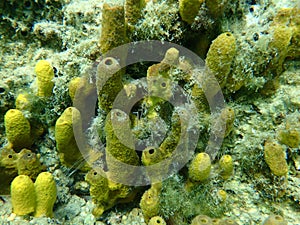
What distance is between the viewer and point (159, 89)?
1873 millimetres

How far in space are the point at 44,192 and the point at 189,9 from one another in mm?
1805

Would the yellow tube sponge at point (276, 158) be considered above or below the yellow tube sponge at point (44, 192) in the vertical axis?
below

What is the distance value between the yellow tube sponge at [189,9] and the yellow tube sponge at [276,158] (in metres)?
1.23

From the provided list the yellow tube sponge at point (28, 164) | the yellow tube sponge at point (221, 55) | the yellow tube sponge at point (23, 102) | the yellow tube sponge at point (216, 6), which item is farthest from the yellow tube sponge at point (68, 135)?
the yellow tube sponge at point (216, 6)

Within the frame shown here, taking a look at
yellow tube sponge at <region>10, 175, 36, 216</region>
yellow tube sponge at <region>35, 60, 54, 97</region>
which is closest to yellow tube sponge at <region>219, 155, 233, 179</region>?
yellow tube sponge at <region>10, 175, 36, 216</region>

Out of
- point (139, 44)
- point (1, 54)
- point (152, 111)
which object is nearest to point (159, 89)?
point (152, 111)

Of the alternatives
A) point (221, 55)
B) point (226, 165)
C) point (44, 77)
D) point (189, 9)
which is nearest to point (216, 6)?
point (189, 9)

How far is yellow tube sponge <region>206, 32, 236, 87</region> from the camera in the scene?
176cm

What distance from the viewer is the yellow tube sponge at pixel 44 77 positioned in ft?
6.86

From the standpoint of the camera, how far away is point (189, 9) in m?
1.99

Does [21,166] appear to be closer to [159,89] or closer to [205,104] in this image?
[159,89]

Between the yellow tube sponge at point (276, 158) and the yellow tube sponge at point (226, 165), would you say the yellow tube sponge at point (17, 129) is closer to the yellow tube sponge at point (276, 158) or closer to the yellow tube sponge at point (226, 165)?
the yellow tube sponge at point (226, 165)

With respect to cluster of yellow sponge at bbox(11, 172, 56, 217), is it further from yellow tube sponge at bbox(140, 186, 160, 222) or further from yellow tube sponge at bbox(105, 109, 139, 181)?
yellow tube sponge at bbox(140, 186, 160, 222)

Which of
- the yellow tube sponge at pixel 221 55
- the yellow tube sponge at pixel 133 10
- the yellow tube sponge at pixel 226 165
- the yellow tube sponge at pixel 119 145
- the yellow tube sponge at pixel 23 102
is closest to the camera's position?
the yellow tube sponge at pixel 119 145
